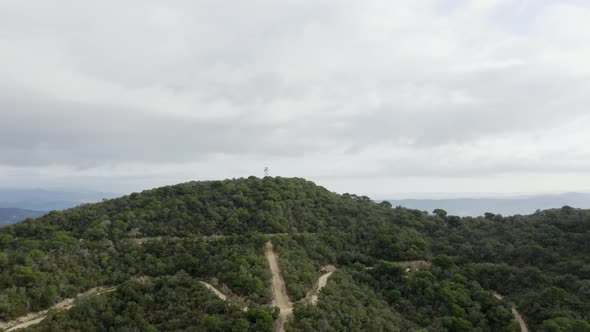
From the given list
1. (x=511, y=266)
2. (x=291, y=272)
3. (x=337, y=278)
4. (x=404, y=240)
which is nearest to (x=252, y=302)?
(x=291, y=272)

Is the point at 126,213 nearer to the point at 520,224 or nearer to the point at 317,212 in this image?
the point at 317,212

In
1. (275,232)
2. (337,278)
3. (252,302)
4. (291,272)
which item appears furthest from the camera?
(275,232)

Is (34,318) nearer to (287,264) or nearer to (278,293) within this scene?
(278,293)

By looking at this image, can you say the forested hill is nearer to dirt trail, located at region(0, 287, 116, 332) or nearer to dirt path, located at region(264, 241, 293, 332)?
dirt trail, located at region(0, 287, 116, 332)

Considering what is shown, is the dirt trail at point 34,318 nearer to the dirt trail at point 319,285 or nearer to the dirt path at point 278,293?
the dirt path at point 278,293

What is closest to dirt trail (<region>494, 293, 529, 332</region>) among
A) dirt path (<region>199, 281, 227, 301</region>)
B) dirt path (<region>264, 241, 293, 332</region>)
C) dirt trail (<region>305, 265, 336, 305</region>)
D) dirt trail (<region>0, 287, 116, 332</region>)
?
dirt trail (<region>305, 265, 336, 305</region>)

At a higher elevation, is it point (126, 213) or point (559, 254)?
point (126, 213)
